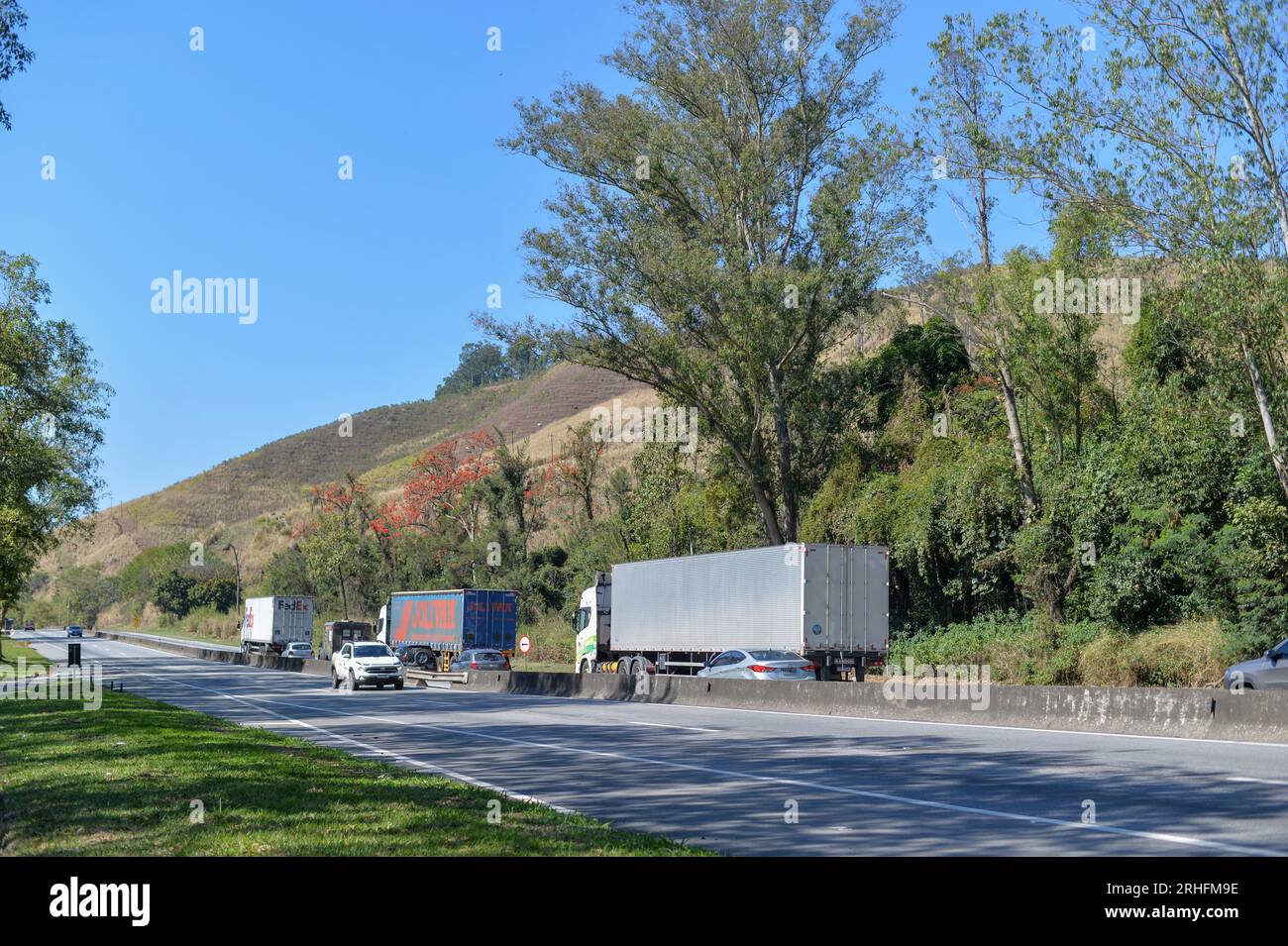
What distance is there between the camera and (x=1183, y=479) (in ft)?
111

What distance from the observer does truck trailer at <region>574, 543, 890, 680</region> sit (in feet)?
109

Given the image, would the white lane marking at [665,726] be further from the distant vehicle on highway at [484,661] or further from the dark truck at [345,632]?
the dark truck at [345,632]

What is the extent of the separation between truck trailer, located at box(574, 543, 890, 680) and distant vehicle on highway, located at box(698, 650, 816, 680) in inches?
64.4

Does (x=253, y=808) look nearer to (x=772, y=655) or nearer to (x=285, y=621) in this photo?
(x=772, y=655)

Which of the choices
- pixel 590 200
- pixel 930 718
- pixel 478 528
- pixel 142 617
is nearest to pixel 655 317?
pixel 590 200

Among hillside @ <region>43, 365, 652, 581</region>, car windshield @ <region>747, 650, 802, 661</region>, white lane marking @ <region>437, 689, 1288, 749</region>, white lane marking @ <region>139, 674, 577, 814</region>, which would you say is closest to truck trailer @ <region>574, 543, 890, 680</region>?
car windshield @ <region>747, 650, 802, 661</region>

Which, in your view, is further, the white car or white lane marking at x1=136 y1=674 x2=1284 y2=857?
the white car

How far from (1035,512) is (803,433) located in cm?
846

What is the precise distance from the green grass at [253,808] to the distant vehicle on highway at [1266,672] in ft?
52.5

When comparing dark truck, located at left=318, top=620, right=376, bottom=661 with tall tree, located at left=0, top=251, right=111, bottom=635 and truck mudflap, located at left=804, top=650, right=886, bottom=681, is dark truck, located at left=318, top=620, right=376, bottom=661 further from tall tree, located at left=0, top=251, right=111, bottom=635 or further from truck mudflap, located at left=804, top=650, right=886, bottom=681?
truck mudflap, located at left=804, top=650, right=886, bottom=681

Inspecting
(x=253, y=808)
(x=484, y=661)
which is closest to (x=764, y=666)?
(x=253, y=808)

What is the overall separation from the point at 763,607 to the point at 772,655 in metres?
3.59
